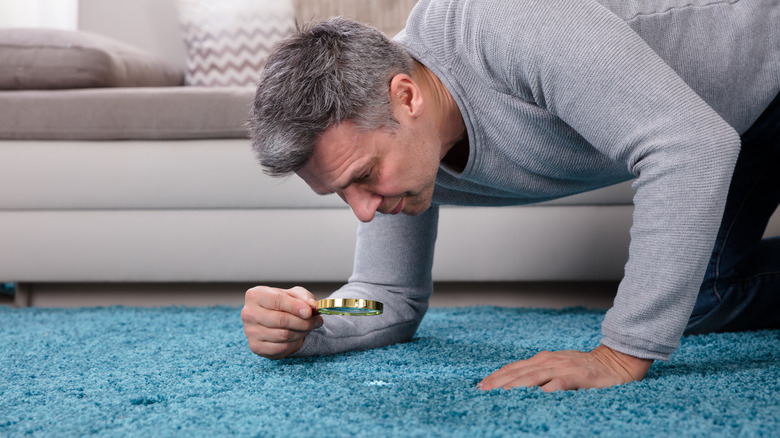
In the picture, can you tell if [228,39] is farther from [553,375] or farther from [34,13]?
[553,375]

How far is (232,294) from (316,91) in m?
→ 0.85

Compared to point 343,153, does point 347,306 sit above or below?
below

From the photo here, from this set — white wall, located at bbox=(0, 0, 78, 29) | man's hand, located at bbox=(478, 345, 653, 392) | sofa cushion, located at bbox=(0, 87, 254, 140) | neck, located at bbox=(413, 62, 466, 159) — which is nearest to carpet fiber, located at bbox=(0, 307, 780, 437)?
man's hand, located at bbox=(478, 345, 653, 392)

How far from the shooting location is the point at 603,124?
69 cm

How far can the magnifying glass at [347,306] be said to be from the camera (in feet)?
2.47

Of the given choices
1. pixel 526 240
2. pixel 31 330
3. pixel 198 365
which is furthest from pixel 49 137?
pixel 526 240

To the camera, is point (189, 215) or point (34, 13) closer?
point (189, 215)

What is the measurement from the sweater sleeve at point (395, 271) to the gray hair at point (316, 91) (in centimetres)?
26

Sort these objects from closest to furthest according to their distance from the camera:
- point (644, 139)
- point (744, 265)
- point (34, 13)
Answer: point (644, 139) < point (744, 265) < point (34, 13)

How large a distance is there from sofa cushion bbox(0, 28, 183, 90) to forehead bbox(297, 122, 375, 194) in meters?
0.97

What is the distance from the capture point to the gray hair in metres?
0.71

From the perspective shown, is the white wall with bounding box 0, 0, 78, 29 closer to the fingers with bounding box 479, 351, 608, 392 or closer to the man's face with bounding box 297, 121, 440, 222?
the man's face with bounding box 297, 121, 440, 222

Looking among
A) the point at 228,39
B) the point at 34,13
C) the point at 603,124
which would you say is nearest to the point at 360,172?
the point at 603,124

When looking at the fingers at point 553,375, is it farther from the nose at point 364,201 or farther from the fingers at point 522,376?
the nose at point 364,201
